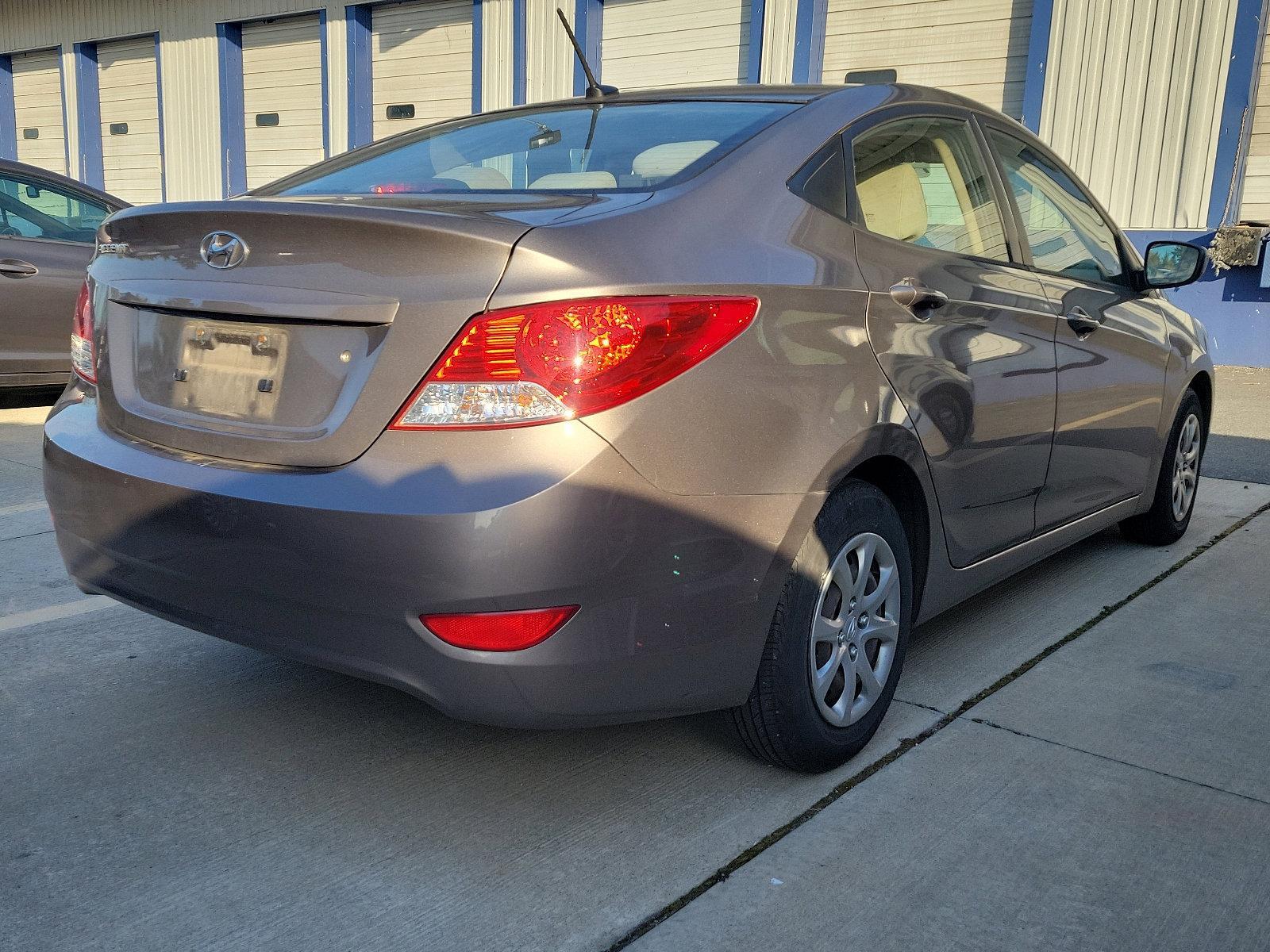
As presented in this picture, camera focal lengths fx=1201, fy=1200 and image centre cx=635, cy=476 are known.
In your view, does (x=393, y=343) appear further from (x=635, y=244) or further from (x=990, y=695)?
(x=990, y=695)

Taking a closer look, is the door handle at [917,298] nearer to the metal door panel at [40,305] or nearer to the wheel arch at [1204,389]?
the wheel arch at [1204,389]

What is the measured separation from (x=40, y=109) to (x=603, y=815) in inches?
866

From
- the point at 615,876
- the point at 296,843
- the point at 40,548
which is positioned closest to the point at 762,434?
the point at 615,876

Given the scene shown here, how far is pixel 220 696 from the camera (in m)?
2.95

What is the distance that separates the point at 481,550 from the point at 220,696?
1.32 metres

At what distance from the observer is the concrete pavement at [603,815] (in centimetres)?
203

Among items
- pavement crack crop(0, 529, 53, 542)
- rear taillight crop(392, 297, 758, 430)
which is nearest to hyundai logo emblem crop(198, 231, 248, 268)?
rear taillight crop(392, 297, 758, 430)

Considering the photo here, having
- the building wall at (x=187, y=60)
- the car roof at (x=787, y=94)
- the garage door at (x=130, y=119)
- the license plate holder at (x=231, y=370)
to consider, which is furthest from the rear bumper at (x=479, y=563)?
the garage door at (x=130, y=119)

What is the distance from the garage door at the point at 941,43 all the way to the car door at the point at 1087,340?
7666 millimetres

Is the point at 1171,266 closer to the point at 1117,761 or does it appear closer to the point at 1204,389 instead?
the point at 1204,389

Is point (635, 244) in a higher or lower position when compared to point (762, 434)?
higher

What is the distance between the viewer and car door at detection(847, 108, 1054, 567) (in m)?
2.61

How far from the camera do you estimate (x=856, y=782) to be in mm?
2562

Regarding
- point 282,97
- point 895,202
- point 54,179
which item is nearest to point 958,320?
point 895,202
